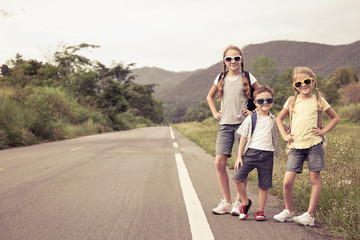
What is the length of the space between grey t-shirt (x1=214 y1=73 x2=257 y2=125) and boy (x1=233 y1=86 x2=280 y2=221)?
23 cm

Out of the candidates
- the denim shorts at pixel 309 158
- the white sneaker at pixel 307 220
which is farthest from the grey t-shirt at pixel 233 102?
the white sneaker at pixel 307 220

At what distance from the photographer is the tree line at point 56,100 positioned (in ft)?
49.2

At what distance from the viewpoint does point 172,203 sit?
4.53 meters

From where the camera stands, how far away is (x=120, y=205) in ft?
14.5

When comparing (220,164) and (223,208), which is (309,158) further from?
(223,208)

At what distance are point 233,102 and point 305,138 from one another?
0.94 meters

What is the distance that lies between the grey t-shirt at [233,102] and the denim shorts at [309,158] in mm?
752

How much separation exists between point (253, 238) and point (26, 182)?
4.34m

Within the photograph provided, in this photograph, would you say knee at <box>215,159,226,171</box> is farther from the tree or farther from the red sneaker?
the tree

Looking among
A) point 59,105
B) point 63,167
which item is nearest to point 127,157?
point 63,167

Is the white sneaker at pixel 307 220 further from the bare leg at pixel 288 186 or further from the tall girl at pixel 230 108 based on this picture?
the tall girl at pixel 230 108

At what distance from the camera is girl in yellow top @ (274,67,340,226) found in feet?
11.9

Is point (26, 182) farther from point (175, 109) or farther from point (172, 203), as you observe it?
point (175, 109)

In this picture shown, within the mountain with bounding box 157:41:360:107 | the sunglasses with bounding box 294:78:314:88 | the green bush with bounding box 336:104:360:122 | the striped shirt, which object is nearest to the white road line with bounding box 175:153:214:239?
the striped shirt
